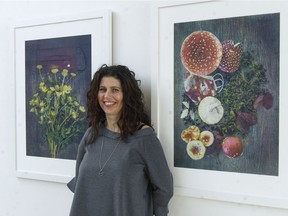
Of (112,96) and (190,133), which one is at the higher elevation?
(112,96)

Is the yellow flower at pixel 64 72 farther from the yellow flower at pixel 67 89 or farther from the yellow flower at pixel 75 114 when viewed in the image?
the yellow flower at pixel 75 114

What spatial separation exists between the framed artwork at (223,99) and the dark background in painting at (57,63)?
1.13 feet

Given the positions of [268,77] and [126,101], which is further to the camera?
[126,101]

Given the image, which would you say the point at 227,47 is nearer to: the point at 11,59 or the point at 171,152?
the point at 171,152

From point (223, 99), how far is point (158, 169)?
0.34 metres

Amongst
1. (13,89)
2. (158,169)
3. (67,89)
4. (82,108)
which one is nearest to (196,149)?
(158,169)

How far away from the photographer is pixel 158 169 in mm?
1145

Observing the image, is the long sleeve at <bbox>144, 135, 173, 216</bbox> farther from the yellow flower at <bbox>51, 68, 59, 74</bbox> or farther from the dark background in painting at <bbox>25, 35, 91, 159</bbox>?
the yellow flower at <bbox>51, 68, 59, 74</bbox>

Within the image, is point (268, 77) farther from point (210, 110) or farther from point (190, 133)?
point (190, 133)

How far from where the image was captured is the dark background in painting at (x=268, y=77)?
3.51 feet

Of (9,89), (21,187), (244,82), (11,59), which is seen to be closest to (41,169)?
(21,187)

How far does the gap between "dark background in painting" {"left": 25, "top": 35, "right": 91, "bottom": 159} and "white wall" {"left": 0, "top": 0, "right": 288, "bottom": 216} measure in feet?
0.35

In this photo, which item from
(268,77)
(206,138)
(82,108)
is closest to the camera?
(268,77)

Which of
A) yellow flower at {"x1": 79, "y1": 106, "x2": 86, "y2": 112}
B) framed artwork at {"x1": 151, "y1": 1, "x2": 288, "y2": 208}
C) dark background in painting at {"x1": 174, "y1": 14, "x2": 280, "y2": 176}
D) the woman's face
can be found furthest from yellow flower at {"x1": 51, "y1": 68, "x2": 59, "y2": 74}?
dark background in painting at {"x1": 174, "y1": 14, "x2": 280, "y2": 176}
